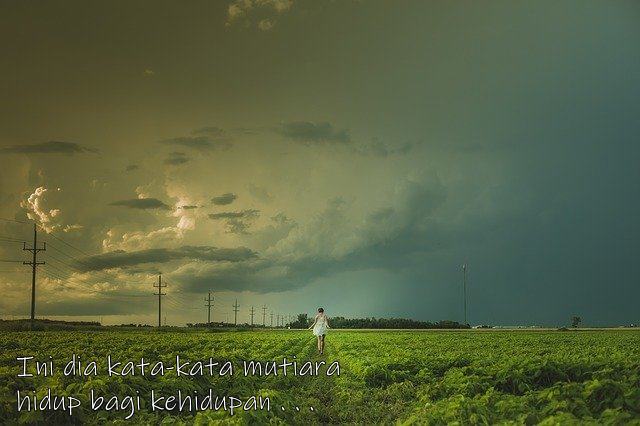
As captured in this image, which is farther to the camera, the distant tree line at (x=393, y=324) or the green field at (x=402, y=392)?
the distant tree line at (x=393, y=324)

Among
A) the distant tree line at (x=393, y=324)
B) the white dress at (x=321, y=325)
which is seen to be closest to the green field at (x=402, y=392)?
the white dress at (x=321, y=325)

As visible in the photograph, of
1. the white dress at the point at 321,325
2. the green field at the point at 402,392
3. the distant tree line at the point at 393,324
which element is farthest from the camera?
the distant tree line at the point at 393,324

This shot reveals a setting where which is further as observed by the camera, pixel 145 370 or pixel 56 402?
pixel 145 370

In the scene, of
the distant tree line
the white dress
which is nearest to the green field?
the white dress

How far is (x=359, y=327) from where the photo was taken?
151625 mm

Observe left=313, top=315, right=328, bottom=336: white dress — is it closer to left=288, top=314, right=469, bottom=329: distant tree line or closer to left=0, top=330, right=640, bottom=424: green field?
left=0, top=330, right=640, bottom=424: green field

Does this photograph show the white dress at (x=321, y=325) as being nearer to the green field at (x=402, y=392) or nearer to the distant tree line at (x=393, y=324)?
the green field at (x=402, y=392)

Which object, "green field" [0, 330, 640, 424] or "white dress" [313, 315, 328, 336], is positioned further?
"white dress" [313, 315, 328, 336]

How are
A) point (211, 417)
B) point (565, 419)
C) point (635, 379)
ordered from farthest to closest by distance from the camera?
point (635, 379) → point (211, 417) → point (565, 419)

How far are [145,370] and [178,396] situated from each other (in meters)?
2.29

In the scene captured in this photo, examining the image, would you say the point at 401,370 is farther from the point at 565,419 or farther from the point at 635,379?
→ the point at 565,419

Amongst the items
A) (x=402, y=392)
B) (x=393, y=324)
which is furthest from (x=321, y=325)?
(x=393, y=324)

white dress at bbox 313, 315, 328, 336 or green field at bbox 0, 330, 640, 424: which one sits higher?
white dress at bbox 313, 315, 328, 336

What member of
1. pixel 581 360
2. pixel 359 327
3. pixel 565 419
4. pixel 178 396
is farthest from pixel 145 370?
pixel 359 327
